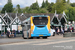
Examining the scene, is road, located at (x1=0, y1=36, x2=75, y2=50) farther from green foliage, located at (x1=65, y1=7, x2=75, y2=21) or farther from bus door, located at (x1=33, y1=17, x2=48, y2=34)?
green foliage, located at (x1=65, y1=7, x2=75, y2=21)

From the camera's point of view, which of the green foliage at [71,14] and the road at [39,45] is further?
the green foliage at [71,14]

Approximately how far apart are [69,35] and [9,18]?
87.4 ft

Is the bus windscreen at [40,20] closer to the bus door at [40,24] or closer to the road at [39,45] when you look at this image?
the bus door at [40,24]

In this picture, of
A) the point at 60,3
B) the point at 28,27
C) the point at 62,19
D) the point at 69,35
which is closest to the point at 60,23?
the point at 62,19

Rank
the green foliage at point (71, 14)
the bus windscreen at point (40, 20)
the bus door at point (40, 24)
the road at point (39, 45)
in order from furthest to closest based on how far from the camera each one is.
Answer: the green foliage at point (71, 14)
the bus windscreen at point (40, 20)
the bus door at point (40, 24)
the road at point (39, 45)

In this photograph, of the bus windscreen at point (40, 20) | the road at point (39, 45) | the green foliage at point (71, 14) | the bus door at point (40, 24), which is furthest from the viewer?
the green foliage at point (71, 14)

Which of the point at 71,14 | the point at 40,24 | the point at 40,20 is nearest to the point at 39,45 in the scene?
the point at 40,24

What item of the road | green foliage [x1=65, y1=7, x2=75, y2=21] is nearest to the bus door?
the road

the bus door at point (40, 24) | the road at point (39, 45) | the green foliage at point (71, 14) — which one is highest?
the green foliage at point (71, 14)

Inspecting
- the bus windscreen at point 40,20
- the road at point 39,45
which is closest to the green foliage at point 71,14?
the bus windscreen at point 40,20

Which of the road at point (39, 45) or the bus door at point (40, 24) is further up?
the bus door at point (40, 24)

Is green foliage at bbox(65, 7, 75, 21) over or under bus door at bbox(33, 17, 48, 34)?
over

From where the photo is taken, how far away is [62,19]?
189 ft

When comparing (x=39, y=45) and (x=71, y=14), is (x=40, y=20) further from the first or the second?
(x=71, y=14)
